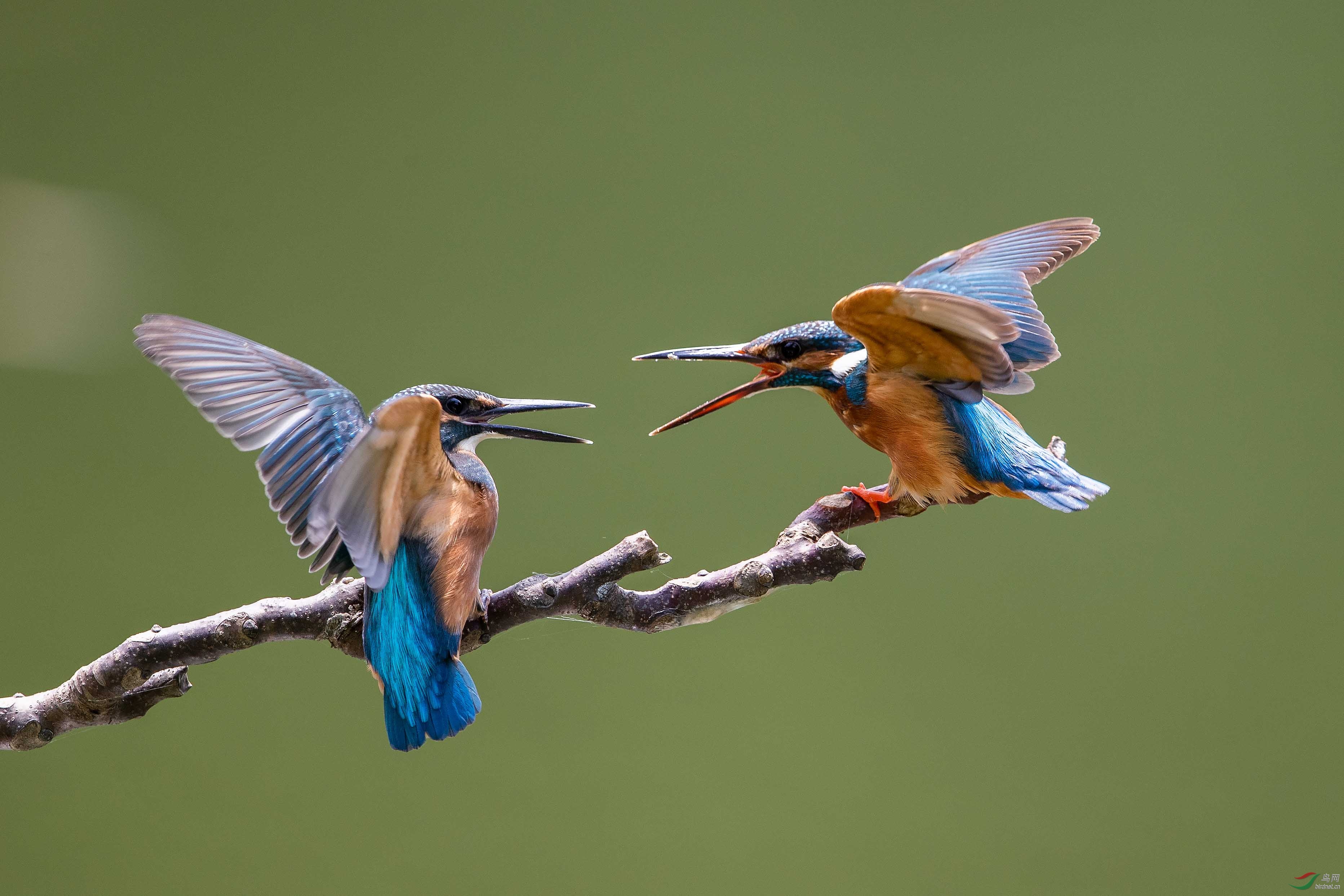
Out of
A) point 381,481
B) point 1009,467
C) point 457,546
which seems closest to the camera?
point 381,481

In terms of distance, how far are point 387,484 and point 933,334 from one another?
1.94 feet

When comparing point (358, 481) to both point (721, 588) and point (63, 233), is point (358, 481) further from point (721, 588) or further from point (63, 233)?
point (63, 233)

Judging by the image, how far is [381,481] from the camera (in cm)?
88

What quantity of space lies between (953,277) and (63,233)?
164 centimetres

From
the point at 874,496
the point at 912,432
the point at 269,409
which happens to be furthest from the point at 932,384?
the point at 269,409

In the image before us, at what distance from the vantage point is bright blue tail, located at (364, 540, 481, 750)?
925 mm

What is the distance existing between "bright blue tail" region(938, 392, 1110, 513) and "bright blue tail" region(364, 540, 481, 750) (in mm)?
608

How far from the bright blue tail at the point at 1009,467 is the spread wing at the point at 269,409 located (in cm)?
69

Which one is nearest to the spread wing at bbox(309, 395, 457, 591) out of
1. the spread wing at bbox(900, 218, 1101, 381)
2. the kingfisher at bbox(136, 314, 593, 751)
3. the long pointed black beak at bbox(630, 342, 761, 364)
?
the kingfisher at bbox(136, 314, 593, 751)

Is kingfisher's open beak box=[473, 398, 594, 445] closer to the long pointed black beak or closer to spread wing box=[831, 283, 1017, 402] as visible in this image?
the long pointed black beak

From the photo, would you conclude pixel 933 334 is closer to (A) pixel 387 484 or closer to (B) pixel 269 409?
(A) pixel 387 484

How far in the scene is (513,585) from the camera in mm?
1071

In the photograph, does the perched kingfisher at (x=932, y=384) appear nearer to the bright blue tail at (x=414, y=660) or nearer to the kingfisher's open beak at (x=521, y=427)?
the kingfisher's open beak at (x=521, y=427)

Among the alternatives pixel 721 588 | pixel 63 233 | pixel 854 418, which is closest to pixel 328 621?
pixel 721 588
